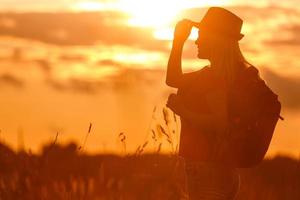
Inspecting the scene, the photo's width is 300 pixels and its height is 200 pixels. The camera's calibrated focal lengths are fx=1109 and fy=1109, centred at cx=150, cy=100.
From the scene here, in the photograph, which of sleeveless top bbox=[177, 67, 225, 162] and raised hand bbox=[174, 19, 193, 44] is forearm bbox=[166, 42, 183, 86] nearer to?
raised hand bbox=[174, 19, 193, 44]

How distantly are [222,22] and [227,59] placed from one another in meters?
0.30

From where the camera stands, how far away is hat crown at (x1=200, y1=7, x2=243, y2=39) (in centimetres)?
786

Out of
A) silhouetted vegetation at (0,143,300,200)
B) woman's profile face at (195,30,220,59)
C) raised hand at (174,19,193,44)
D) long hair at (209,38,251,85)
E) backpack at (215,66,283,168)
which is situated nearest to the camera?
backpack at (215,66,283,168)

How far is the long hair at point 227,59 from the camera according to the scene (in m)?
7.69

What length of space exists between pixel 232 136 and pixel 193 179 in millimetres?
429

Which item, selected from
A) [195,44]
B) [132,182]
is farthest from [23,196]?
[195,44]

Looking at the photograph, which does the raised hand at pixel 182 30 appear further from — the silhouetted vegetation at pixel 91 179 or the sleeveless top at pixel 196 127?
the silhouetted vegetation at pixel 91 179

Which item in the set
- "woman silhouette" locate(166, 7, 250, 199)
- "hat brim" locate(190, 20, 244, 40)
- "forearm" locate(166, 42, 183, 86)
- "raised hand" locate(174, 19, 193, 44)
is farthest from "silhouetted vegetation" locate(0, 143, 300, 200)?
"hat brim" locate(190, 20, 244, 40)

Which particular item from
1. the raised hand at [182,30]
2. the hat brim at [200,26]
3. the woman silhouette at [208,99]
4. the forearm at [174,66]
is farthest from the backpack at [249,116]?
the raised hand at [182,30]

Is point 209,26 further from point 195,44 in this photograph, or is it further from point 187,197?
point 187,197

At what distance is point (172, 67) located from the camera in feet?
26.1

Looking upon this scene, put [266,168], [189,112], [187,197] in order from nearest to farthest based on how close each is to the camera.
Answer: [189,112]
[187,197]
[266,168]

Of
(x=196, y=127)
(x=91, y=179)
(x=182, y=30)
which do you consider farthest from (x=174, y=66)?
(x=91, y=179)

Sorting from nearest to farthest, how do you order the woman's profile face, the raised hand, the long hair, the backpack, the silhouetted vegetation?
the backpack < the long hair < the woman's profile face < the raised hand < the silhouetted vegetation
